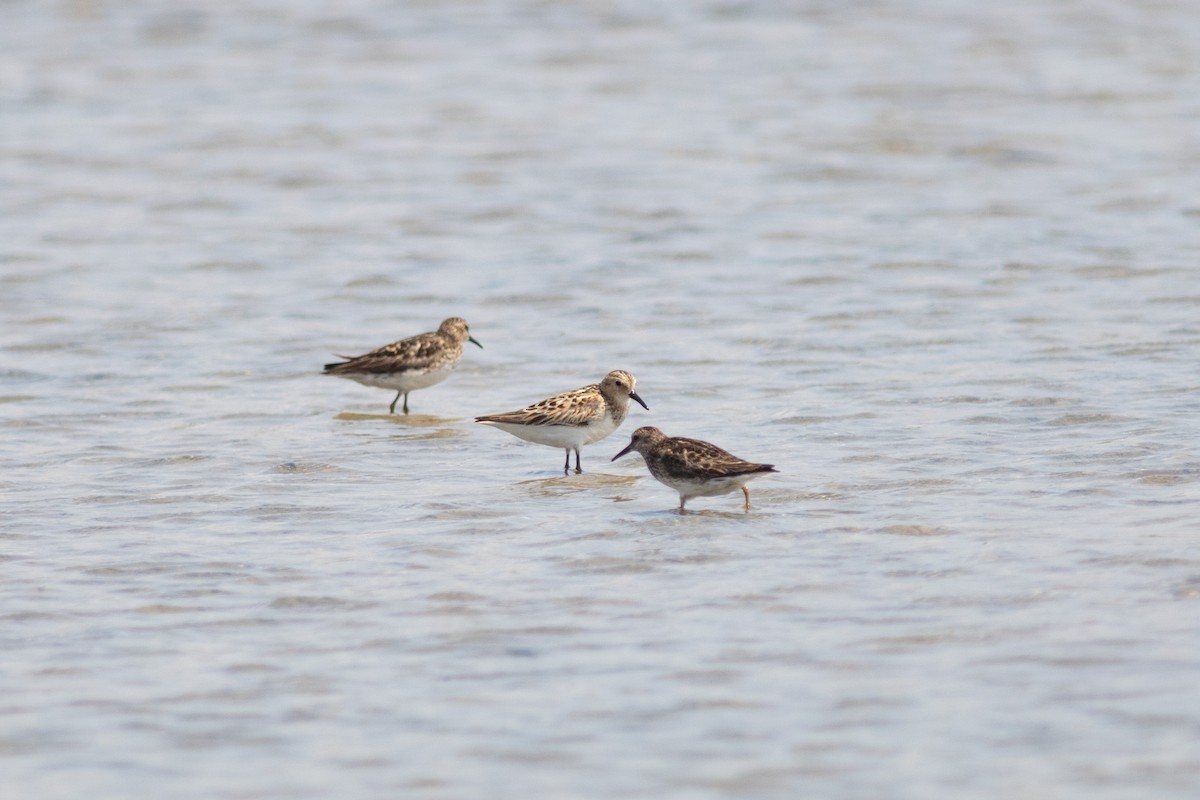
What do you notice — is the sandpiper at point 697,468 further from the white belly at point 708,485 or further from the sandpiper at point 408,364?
the sandpiper at point 408,364

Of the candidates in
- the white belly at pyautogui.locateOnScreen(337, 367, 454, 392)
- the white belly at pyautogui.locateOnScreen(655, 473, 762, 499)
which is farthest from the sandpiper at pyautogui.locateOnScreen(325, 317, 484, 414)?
the white belly at pyautogui.locateOnScreen(655, 473, 762, 499)

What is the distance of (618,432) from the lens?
57.3ft

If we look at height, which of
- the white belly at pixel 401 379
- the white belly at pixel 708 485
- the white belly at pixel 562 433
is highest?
the white belly at pixel 401 379

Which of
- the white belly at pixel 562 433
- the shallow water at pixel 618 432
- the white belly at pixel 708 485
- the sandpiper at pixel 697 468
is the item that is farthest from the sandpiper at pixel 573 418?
the white belly at pixel 708 485

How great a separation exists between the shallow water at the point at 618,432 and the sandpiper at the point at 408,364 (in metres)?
0.44

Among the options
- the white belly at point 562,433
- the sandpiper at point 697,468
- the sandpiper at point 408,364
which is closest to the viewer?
the sandpiper at point 697,468

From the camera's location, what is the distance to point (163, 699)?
870cm

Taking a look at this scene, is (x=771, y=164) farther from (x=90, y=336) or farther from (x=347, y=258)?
(x=90, y=336)

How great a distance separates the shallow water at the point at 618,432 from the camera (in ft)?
27.2

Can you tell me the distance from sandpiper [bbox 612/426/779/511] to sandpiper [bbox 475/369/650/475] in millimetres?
1166

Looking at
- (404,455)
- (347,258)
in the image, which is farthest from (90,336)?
(404,455)

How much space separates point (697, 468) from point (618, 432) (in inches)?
219

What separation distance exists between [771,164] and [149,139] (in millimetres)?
9832

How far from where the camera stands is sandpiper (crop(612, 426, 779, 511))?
1178cm
